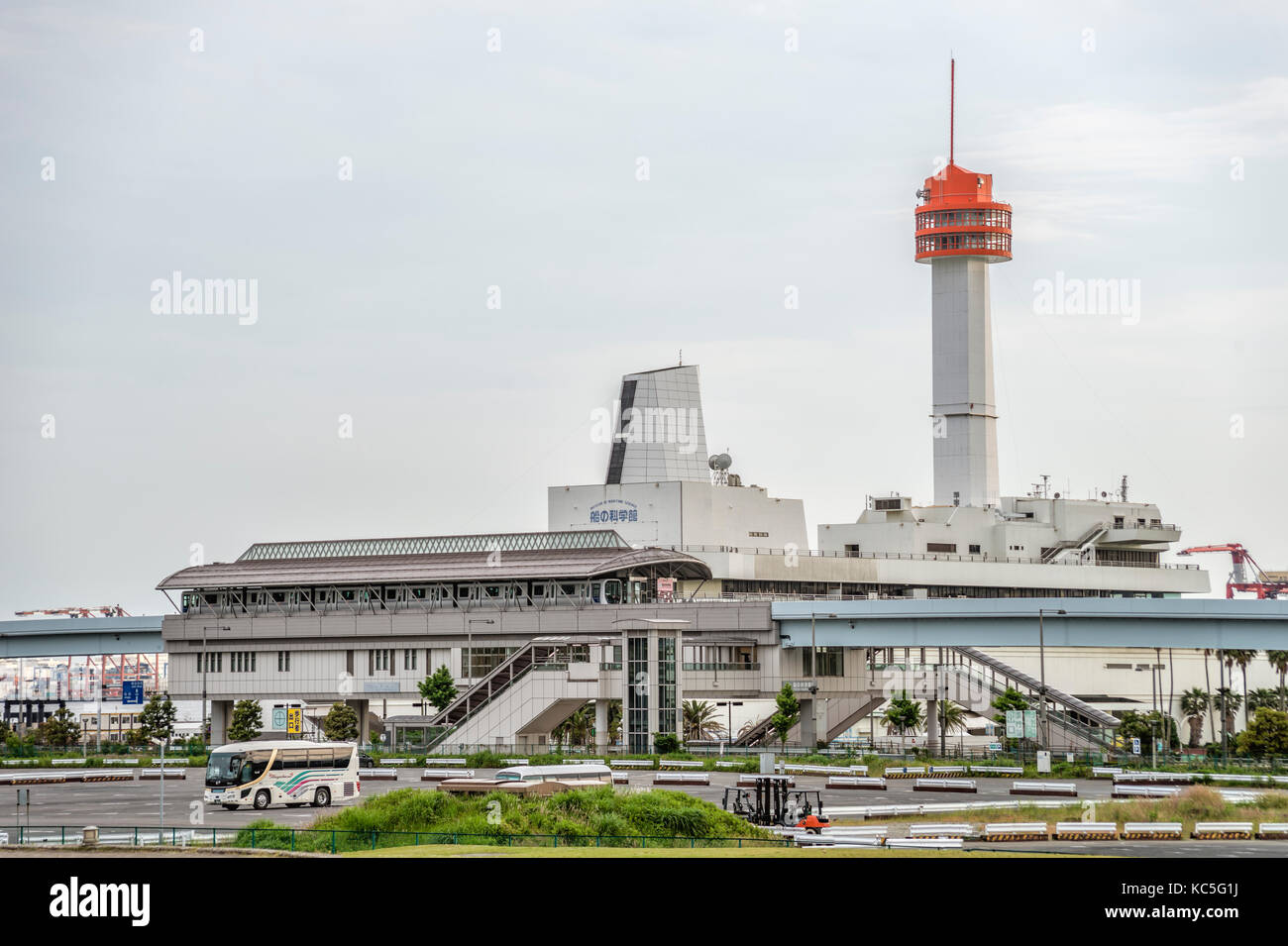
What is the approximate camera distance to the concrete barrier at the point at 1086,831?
5212 cm

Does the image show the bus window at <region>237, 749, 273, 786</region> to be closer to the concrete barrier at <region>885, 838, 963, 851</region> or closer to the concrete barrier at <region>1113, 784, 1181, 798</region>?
the concrete barrier at <region>885, 838, 963, 851</region>

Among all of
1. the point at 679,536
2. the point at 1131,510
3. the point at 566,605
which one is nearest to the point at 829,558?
the point at 679,536

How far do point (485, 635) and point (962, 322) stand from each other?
231 feet

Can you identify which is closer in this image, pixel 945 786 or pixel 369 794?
pixel 369 794

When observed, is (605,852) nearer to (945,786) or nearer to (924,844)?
(924,844)

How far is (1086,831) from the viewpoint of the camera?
2061 inches

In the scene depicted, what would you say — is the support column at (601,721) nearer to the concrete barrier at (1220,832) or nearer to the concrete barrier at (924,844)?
the concrete barrier at (1220,832)

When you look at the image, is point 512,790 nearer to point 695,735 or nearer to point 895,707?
point 895,707

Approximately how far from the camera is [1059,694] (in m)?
102

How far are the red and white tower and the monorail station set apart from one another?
51.2 meters

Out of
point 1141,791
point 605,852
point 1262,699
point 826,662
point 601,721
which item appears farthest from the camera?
point 1262,699

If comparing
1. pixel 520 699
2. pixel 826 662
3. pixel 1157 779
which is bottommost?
pixel 1157 779

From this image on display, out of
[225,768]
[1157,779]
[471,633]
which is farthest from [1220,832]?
[471,633]

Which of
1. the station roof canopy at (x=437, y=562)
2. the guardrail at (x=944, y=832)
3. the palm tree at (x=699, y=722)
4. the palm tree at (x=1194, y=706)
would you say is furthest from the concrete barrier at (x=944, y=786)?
the palm tree at (x=1194, y=706)
